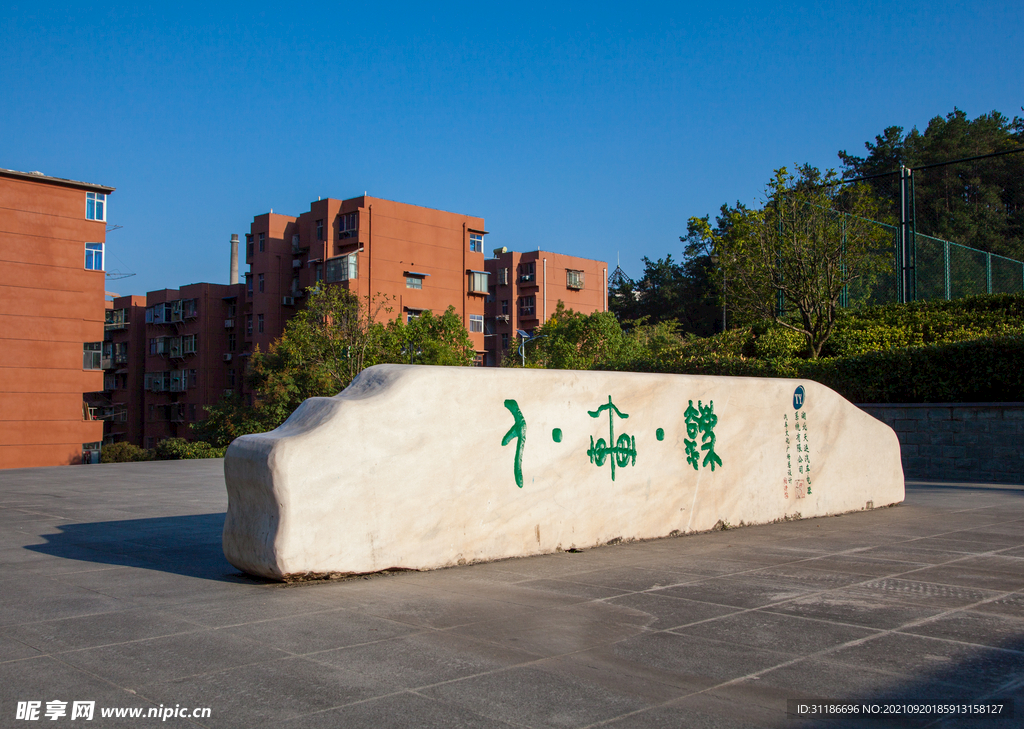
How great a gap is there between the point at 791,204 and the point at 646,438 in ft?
44.8

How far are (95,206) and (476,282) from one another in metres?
25.1

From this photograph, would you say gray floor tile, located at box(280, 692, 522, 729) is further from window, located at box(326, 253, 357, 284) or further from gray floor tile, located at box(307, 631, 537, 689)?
window, located at box(326, 253, 357, 284)

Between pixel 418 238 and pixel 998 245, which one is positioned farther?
pixel 418 238

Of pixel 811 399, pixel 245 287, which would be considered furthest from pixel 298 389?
pixel 811 399

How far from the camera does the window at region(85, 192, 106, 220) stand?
33906 mm

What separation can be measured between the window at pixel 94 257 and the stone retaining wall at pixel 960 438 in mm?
30808

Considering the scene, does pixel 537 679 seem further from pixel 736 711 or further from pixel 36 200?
pixel 36 200

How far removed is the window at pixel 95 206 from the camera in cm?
3391

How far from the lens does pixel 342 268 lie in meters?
47.6

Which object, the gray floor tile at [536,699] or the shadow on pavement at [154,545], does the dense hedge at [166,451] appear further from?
the gray floor tile at [536,699]

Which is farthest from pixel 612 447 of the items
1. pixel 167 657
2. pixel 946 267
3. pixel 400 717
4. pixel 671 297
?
pixel 671 297

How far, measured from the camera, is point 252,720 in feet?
10.1

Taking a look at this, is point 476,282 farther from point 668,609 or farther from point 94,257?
point 668,609

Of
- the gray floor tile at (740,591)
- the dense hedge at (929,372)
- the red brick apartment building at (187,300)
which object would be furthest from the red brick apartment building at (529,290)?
the gray floor tile at (740,591)
